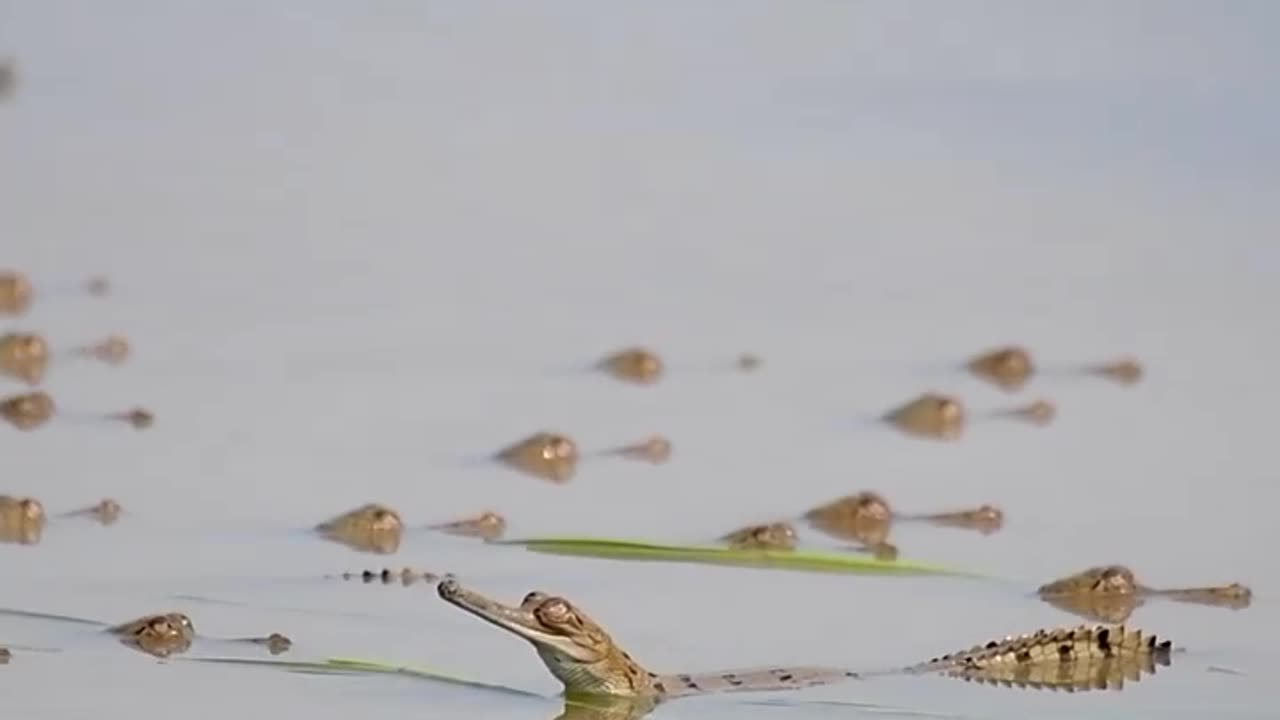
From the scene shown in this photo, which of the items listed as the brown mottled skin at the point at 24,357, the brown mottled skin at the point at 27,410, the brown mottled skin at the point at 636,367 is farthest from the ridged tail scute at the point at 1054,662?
the brown mottled skin at the point at 24,357

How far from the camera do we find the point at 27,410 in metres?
15.8

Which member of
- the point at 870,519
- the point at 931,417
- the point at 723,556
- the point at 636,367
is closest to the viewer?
the point at 723,556

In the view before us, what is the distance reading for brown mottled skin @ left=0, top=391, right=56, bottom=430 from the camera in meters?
15.8

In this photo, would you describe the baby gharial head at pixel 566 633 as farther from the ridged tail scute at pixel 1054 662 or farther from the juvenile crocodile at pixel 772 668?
the ridged tail scute at pixel 1054 662

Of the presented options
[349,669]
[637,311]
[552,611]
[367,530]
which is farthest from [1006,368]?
[349,669]

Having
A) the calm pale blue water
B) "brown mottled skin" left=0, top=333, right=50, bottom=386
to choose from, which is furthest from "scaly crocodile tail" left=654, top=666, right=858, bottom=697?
"brown mottled skin" left=0, top=333, right=50, bottom=386

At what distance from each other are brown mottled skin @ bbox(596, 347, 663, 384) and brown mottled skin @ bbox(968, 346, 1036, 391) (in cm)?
143

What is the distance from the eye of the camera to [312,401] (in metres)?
16.5

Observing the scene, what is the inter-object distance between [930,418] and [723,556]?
274 centimetres

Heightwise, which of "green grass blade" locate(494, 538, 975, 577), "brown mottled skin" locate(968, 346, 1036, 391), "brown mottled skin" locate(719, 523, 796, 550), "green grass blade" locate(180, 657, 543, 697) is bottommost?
"green grass blade" locate(180, 657, 543, 697)

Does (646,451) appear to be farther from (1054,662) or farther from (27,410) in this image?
(1054,662)

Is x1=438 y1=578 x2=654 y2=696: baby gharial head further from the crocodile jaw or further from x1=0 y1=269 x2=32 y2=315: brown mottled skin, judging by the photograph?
x1=0 y1=269 x2=32 y2=315: brown mottled skin

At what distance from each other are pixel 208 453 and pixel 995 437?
334 centimetres

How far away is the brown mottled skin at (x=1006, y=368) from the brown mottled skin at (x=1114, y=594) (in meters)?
3.82
